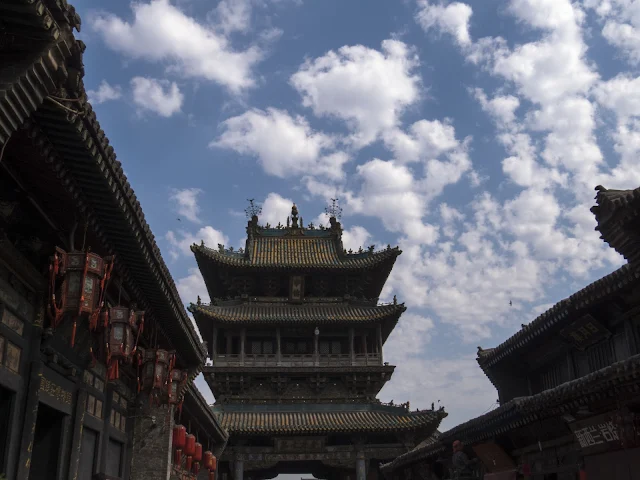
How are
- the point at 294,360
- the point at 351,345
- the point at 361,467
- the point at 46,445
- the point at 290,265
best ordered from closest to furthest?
the point at 46,445 < the point at 361,467 < the point at 294,360 < the point at 351,345 < the point at 290,265

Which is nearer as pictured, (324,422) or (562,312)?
(562,312)

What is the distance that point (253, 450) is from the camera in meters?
31.8

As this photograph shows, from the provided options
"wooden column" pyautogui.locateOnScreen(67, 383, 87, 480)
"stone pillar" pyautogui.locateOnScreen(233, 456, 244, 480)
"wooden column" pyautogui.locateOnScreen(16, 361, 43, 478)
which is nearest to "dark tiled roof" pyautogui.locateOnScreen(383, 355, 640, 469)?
"wooden column" pyautogui.locateOnScreen(67, 383, 87, 480)

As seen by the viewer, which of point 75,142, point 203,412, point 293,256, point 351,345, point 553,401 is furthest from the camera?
point 293,256

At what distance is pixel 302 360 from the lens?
3378cm

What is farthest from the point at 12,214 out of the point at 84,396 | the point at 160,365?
the point at 160,365

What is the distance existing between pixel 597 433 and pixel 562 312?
4.37m

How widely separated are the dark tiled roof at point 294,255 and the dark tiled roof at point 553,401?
59.7 feet

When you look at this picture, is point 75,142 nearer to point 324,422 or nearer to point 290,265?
point 324,422

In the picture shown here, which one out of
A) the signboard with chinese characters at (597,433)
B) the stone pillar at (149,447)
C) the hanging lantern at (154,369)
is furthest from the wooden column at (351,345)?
the signboard with chinese characters at (597,433)

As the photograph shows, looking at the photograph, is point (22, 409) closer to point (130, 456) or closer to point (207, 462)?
point (130, 456)

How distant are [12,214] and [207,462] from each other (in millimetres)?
18861

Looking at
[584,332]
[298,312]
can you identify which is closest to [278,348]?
[298,312]


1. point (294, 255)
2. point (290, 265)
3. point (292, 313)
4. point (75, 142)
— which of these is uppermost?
point (294, 255)
